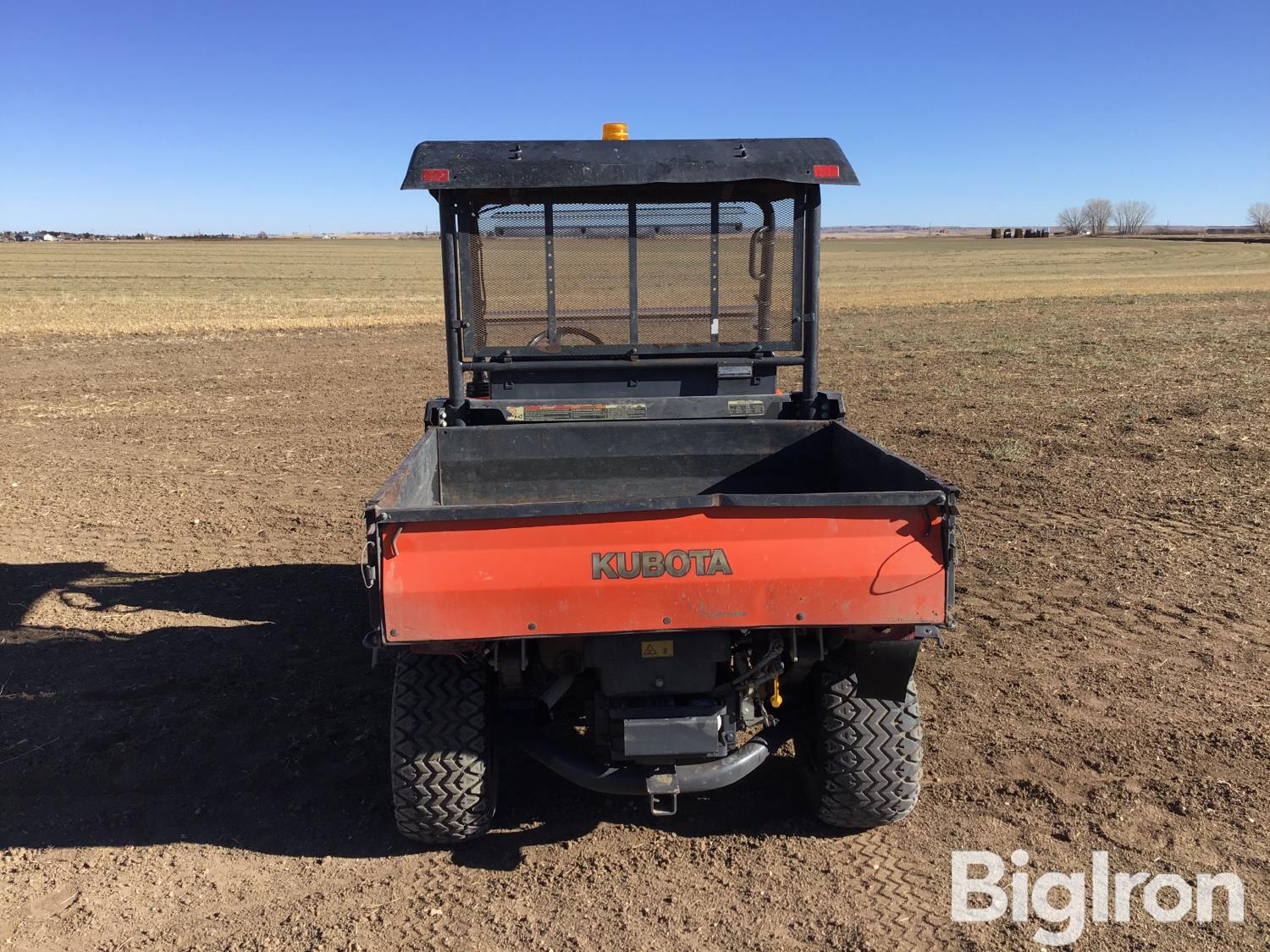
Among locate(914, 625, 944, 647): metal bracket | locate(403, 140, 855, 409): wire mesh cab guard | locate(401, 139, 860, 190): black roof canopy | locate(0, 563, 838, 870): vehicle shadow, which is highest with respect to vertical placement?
locate(401, 139, 860, 190): black roof canopy

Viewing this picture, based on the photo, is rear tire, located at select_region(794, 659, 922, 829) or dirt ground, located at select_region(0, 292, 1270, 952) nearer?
dirt ground, located at select_region(0, 292, 1270, 952)

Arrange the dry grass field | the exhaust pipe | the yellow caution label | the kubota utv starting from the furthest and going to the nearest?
the dry grass field < the yellow caution label < the exhaust pipe < the kubota utv

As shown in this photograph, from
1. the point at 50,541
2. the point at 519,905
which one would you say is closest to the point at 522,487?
the point at 519,905

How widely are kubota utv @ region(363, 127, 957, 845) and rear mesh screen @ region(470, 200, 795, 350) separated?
1cm

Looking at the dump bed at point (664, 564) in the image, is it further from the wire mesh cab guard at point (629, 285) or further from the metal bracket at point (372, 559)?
the wire mesh cab guard at point (629, 285)

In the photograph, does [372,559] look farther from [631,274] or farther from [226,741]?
[631,274]

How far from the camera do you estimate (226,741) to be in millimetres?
4312

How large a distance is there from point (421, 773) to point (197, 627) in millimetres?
2904

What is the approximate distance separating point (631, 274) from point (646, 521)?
236 centimetres

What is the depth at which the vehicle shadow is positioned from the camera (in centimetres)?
366

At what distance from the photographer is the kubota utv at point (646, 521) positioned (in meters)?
2.93

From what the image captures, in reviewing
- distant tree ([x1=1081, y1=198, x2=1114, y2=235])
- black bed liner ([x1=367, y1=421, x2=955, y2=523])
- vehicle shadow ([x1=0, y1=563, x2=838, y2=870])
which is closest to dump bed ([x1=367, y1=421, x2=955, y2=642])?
vehicle shadow ([x1=0, y1=563, x2=838, y2=870])

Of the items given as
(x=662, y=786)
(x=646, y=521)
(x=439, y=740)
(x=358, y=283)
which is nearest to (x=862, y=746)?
(x=662, y=786)

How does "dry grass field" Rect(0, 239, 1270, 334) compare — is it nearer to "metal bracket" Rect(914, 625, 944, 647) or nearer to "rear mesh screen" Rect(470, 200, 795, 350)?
"rear mesh screen" Rect(470, 200, 795, 350)
